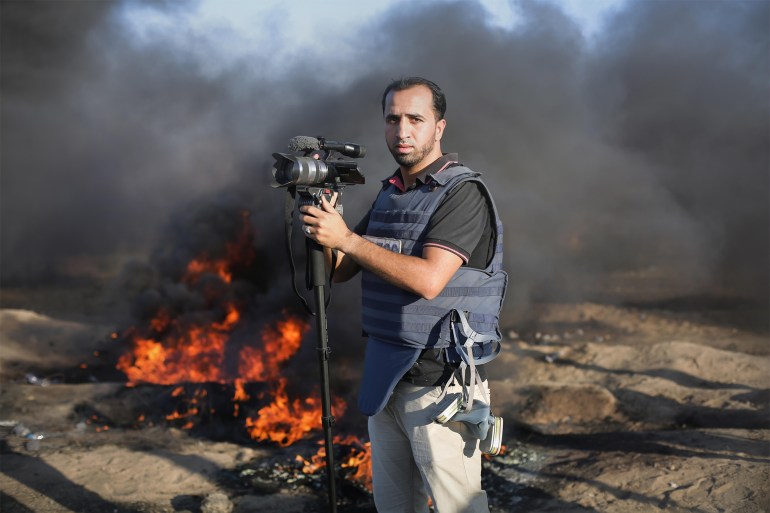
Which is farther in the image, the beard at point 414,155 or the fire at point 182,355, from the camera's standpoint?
the fire at point 182,355

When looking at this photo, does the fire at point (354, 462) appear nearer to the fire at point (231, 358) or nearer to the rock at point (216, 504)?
the fire at point (231, 358)

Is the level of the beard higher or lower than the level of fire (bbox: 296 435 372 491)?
higher

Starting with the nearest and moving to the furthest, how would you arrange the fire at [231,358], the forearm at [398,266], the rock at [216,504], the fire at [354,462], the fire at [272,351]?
the forearm at [398,266] < the rock at [216,504] < the fire at [354,462] < the fire at [231,358] < the fire at [272,351]

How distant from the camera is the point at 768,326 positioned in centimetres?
939

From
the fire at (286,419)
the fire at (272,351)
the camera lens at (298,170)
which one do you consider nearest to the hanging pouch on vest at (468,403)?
the camera lens at (298,170)

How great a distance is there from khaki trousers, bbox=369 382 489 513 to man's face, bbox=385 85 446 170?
88 centimetres

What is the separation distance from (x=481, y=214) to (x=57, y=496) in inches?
142

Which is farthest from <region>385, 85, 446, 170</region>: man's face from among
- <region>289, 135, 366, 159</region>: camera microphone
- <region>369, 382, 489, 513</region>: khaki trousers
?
<region>369, 382, 489, 513</region>: khaki trousers

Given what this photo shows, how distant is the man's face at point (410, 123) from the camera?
228cm

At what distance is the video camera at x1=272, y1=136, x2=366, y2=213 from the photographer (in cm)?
212

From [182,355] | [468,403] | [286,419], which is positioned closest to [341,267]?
[468,403]

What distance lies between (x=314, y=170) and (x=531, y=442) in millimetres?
3858

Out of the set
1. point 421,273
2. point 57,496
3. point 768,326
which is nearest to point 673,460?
point 421,273

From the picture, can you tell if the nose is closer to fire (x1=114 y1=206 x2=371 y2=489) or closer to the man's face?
the man's face
